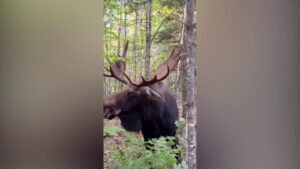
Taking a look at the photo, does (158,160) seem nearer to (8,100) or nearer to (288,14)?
(8,100)

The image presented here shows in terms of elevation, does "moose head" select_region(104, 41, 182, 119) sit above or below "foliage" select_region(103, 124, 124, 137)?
above

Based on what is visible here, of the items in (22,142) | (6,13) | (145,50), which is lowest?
(22,142)

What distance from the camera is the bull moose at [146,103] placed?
1.59 m

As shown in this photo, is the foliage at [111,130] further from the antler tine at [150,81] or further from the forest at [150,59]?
the antler tine at [150,81]

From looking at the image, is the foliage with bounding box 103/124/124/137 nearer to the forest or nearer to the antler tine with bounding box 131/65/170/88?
the forest

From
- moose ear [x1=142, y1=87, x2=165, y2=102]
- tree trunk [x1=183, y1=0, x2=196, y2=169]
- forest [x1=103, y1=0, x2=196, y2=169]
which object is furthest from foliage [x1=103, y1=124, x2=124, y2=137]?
tree trunk [x1=183, y1=0, x2=196, y2=169]

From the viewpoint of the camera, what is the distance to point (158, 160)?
1.59m

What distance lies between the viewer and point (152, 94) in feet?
5.34

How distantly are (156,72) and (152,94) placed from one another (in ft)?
0.38

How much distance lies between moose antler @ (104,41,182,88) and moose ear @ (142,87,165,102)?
26 millimetres

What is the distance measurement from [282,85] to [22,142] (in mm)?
1202

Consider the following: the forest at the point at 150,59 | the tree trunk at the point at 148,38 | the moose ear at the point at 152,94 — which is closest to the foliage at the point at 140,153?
the forest at the point at 150,59

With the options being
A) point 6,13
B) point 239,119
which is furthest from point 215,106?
point 6,13

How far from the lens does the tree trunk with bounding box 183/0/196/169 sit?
1520 mm
